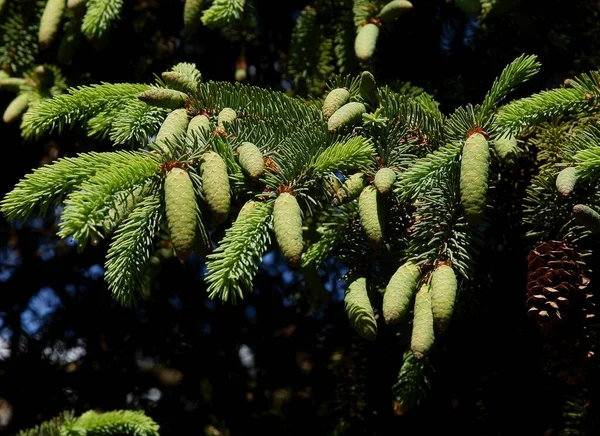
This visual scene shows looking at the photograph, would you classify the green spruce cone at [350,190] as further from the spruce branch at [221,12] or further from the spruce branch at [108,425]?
the spruce branch at [108,425]

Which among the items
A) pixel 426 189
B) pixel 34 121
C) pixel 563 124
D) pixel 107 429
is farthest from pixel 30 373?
pixel 563 124

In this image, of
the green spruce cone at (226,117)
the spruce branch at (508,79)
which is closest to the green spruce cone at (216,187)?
the green spruce cone at (226,117)

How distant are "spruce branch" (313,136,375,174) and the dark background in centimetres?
43

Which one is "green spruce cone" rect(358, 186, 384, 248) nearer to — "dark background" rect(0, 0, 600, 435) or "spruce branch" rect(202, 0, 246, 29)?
"dark background" rect(0, 0, 600, 435)

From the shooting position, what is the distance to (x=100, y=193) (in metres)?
0.91

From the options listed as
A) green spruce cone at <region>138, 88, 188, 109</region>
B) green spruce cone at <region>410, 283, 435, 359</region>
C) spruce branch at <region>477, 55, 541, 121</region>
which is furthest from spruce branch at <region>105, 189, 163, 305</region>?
spruce branch at <region>477, 55, 541, 121</region>

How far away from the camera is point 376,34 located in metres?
1.47

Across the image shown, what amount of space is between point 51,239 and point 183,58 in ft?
2.34

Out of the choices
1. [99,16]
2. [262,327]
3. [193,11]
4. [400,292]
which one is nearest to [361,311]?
[400,292]

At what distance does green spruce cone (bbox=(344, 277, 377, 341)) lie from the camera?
969 millimetres

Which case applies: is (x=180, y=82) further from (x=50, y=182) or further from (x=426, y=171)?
(x=426, y=171)

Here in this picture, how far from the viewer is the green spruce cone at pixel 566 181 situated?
955mm

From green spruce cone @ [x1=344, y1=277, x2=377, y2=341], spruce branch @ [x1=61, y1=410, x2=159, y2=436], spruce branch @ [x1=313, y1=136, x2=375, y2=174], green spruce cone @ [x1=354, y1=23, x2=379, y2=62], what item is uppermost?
green spruce cone @ [x1=354, y1=23, x2=379, y2=62]

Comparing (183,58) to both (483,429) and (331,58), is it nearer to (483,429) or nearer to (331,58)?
(331,58)
